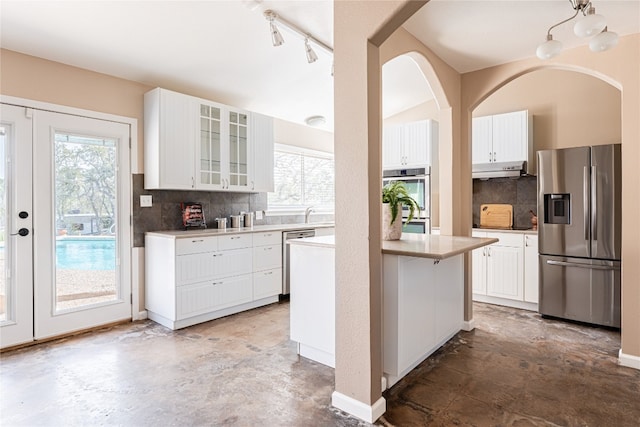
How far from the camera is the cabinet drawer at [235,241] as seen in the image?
3.82 metres

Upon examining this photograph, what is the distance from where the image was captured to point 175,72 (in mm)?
3668

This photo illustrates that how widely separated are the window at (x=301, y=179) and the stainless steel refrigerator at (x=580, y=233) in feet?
10.3

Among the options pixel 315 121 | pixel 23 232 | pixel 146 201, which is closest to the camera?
pixel 23 232

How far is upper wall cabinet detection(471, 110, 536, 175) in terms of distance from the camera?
169 inches

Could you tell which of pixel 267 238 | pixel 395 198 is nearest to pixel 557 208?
pixel 395 198

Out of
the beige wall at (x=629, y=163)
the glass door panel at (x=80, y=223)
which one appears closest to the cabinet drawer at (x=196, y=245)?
the glass door panel at (x=80, y=223)

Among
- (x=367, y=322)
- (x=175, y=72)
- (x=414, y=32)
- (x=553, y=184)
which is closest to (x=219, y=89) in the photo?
(x=175, y=72)

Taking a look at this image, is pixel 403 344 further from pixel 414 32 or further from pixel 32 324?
pixel 32 324

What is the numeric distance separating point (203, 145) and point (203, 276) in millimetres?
1374

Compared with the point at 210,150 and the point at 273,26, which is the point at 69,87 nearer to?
the point at 210,150

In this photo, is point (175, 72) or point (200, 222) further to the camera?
point (200, 222)

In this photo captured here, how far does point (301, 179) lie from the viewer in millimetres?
5660

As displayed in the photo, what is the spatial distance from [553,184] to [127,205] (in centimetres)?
425

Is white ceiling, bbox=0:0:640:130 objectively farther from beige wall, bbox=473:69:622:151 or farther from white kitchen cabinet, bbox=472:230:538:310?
white kitchen cabinet, bbox=472:230:538:310
